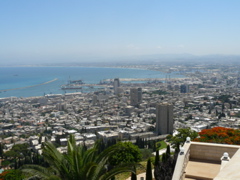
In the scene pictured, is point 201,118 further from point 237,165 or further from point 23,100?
point 23,100

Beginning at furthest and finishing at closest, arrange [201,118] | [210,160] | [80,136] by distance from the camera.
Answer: [201,118] → [80,136] → [210,160]

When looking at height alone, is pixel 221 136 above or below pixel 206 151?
below

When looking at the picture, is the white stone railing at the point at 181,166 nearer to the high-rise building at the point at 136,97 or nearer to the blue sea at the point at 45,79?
the high-rise building at the point at 136,97

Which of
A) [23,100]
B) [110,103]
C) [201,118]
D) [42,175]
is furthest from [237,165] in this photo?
[23,100]

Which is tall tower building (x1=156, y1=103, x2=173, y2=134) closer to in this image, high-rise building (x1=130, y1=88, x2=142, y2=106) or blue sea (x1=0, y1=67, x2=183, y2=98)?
high-rise building (x1=130, y1=88, x2=142, y2=106)

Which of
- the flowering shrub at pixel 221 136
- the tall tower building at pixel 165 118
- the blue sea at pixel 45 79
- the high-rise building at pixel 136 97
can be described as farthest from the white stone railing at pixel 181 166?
the blue sea at pixel 45 79

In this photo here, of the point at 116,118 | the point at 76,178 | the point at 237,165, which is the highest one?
the point at 237,165

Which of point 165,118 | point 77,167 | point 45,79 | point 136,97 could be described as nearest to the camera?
point 77,167

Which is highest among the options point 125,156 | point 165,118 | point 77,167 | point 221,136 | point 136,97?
point 77,167

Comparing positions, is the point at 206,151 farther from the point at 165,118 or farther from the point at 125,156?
the point at 165,118

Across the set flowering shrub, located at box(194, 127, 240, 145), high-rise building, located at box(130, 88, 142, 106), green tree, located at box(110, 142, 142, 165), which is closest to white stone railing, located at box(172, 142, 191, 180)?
flowering shrub, located at box(194, 127, 240, 145)

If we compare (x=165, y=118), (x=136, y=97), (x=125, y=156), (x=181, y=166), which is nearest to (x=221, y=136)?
(x=125, y=156)
